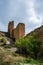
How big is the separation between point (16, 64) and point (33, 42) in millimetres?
13018

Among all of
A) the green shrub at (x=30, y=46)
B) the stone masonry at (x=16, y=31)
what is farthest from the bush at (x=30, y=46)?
the stone masonry at (x=16, y=31)

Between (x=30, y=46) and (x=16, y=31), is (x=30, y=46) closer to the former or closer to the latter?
(x=30, y=46)

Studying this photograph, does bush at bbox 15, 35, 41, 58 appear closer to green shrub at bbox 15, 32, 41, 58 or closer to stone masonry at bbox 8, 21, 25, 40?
green shrub at bbox 15, 32, 41, 58

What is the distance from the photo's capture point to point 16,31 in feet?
158

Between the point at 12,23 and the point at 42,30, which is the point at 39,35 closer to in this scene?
the point at 42,30

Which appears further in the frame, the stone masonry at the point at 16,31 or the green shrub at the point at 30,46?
the stone masonry at the point at 16,31

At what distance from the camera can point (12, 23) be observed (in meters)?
49.7

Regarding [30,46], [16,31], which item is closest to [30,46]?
[30,46]

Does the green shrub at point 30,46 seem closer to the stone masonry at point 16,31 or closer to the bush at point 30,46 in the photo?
the bush at point 30,46

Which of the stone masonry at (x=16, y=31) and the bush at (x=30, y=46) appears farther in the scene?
the stone masonry at (x=16, y=31)

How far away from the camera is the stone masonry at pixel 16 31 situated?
46.4 m

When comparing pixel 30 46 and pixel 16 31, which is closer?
pixel 30 46

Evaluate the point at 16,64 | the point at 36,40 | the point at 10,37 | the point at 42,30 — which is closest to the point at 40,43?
the point at 36,40

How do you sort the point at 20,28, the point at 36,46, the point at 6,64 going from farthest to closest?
the point at 20,28
the point at 36,46
the point at 6,64
